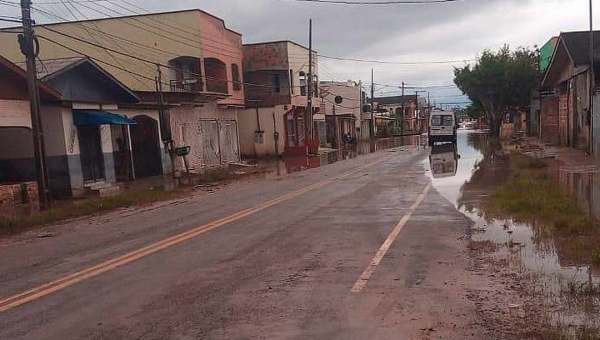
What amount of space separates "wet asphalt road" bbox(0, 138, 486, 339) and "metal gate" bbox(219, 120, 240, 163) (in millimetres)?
21223

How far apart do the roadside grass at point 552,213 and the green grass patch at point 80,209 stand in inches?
402

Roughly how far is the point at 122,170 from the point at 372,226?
17.7 m

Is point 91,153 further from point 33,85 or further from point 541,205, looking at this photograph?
point 541,205

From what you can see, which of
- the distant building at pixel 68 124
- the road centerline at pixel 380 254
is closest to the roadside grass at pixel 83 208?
the distant building at pixel 68 124

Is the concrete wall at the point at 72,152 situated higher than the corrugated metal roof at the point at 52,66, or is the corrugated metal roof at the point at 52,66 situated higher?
the corrugated metal roof at the point at 52,66

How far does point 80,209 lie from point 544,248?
40.1ft

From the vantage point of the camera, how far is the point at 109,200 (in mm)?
17328

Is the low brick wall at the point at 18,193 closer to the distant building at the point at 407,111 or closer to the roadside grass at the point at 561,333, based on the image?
the roadside grass at the point at 561,333

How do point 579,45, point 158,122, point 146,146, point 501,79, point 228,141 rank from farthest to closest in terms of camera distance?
point 501,79, point 228,141, point 579,45, point 146,146, point 158,122

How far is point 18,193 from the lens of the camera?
61.4 ft

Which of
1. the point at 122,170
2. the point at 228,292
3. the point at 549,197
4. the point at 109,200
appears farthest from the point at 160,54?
the point at 228,292

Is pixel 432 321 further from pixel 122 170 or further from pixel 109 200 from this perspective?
pixel 122 170

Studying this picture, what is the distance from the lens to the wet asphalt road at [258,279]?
540 centimetres

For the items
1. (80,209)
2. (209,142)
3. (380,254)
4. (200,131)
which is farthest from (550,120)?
(380,254)
